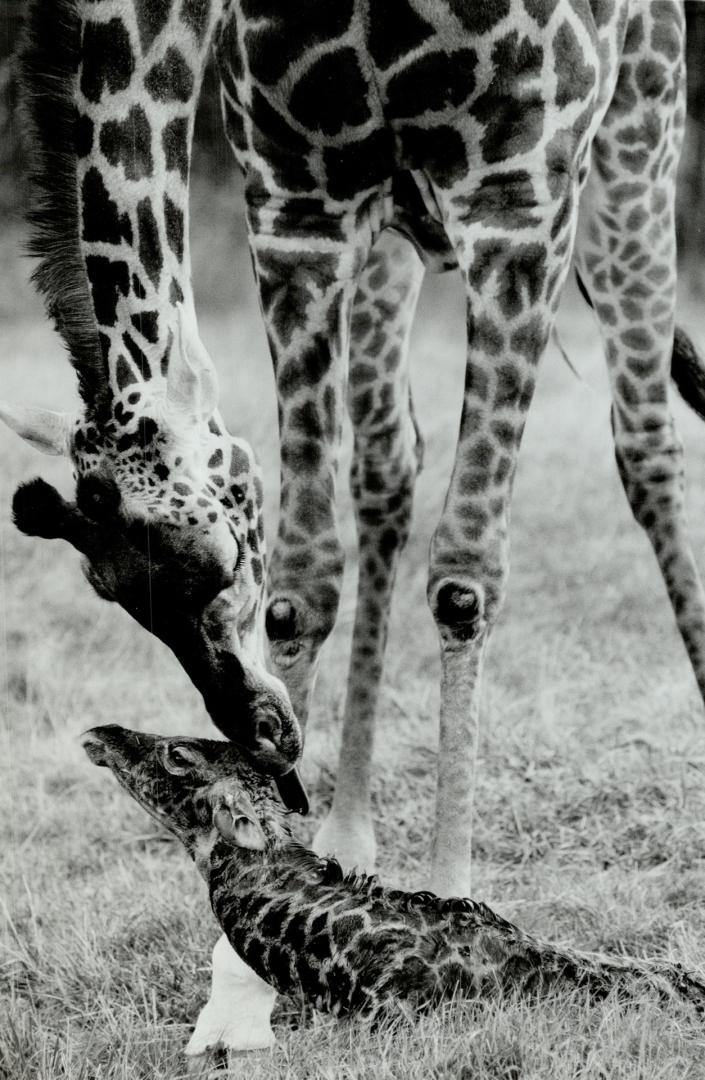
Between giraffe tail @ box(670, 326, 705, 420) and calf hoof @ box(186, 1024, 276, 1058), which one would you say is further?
giraffe tail @ box(670, 326, 705, 420)

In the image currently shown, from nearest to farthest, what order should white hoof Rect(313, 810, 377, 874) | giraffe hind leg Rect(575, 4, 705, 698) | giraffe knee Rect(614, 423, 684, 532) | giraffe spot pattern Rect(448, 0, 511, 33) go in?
giraffe spot pattern Rect(448, 0, 511, 33)
white hoof Rect(313, 810, 377, 874)
giraffe hind leg Rect(575, 4, 705, 698)
giraffe knee Rect(614, 423, 684, 532)

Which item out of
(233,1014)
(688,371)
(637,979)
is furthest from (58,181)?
(688,371)

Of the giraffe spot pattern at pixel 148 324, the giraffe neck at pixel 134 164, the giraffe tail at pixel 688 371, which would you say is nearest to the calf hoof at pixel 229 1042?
the giraffe neck at pixel 134 164

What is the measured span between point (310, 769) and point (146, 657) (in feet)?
5.34

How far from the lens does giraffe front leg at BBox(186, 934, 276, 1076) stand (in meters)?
3.03

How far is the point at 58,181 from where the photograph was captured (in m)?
3.23

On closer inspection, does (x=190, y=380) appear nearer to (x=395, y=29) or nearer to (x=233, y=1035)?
(x=395, y=29)

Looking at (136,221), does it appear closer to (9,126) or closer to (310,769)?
(310,769)

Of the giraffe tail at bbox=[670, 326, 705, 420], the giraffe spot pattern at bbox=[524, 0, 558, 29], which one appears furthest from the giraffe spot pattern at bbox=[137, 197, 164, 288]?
the giraffe tail at bbox=[670, 326, 705, 420]

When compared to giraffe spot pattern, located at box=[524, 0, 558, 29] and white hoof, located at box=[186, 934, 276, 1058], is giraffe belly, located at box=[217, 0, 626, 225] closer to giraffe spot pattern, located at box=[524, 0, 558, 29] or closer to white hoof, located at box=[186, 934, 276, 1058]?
giraffe spot pattern, located at box=[524, 0, 558, 29]

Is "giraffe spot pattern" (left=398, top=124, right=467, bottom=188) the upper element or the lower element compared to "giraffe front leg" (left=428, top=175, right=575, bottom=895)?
upper

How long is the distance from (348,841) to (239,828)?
3.94ft

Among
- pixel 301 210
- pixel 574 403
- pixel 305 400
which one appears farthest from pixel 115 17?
pixel 574 403

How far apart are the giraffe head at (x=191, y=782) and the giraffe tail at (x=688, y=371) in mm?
2514
